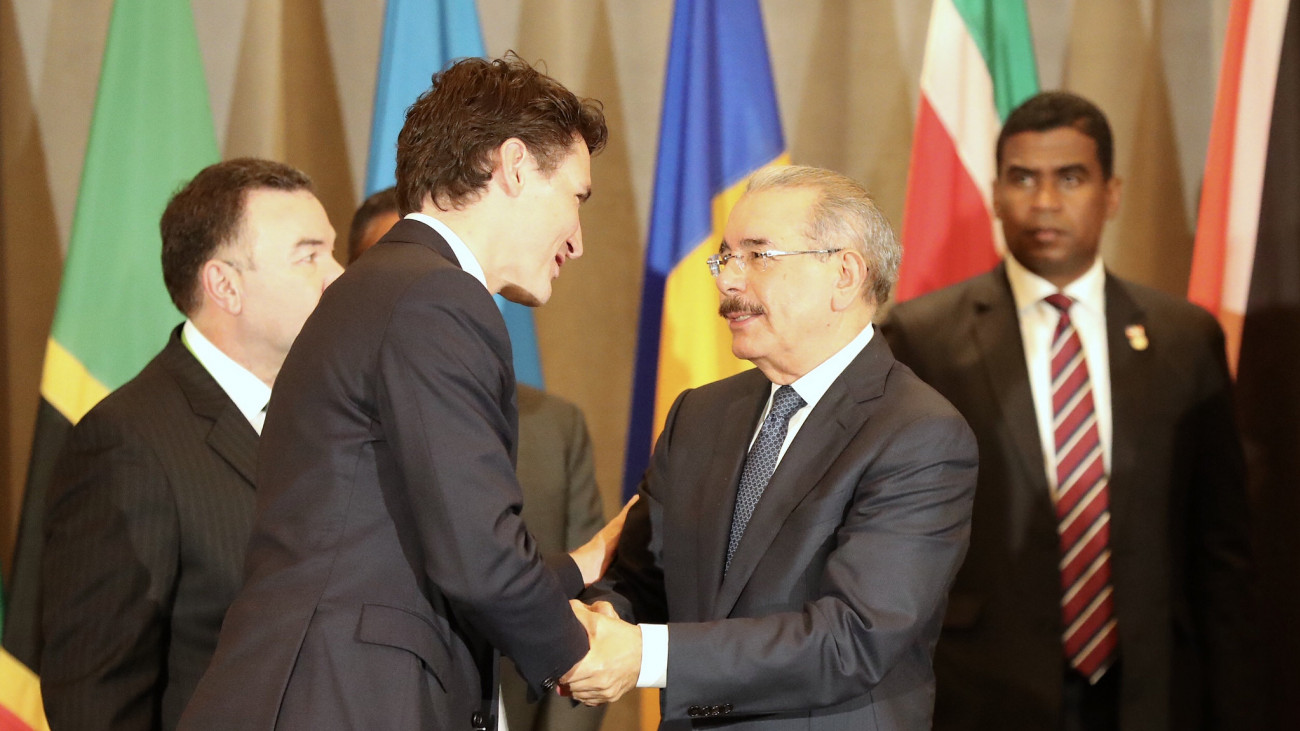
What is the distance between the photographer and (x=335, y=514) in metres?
1.83

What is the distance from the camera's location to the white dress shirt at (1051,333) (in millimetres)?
3262

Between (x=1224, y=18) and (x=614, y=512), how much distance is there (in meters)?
2.87

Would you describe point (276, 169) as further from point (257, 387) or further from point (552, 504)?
point (552, 504)

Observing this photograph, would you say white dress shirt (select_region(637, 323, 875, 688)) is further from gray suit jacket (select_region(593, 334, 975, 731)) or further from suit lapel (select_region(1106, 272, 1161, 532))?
suit lapel (select_region(1106, 272, 1161, 532))

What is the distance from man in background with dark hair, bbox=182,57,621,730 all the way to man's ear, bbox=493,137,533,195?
15cm

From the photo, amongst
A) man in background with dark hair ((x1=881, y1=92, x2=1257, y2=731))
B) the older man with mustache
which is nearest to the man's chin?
the older man with mustache

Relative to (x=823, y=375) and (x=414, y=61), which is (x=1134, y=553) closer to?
(x=823, y=375)

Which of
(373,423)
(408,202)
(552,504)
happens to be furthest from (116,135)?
(373,423)

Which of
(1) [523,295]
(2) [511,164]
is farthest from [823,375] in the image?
(2) [511,164]

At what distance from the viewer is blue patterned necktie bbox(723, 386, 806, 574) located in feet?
7.34

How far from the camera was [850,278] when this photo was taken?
7.63 ft

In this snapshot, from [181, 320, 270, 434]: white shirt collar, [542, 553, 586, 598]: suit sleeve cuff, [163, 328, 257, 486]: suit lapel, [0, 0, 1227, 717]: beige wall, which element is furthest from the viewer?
[0, 0, 1227, 717]: beige wall

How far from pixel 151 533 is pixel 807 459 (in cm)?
128

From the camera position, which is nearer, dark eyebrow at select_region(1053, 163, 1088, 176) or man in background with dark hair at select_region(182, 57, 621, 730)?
man in background with dark hair at select_region(182, 57, 621, 730)
